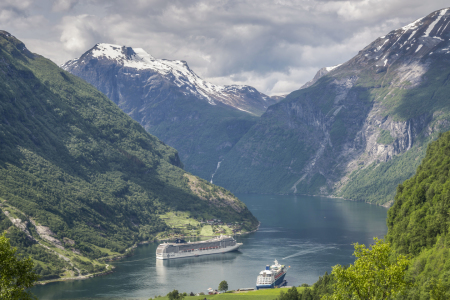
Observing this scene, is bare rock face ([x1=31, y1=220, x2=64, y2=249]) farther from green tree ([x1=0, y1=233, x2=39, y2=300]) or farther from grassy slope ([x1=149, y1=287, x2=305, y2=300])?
green tree ([x1=0, y1=233, x2=39, y2=300])

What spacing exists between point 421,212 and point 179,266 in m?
113

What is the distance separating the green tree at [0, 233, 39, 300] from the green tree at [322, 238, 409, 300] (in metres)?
30.9

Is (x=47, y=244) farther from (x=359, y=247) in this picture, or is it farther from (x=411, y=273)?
(x=359, y=247)

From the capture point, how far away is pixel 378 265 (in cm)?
4825

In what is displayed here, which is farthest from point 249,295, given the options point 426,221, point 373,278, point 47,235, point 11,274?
point 47,235

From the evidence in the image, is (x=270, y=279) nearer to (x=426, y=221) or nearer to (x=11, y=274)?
(x=426, y=221)

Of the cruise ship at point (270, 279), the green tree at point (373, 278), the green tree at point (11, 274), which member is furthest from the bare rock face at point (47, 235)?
the green tree at point (373, 278)

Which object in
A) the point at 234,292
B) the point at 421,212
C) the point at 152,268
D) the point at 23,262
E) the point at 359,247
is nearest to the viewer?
the point at 23,262

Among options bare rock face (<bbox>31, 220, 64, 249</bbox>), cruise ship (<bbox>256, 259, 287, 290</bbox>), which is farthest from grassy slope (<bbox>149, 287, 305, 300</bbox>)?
bare rock face (<bbox>31, 220, 64, 249</bbox>)

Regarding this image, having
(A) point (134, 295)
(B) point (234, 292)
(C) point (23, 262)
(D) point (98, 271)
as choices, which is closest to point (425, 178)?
(B) point (234, 292)

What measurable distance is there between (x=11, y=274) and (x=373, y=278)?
35914 millimetres

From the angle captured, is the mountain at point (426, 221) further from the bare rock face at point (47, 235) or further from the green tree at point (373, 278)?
the bare rock face at point (47, 235)

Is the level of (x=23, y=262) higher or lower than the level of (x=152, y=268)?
higher

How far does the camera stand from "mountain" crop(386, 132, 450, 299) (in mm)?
82188
